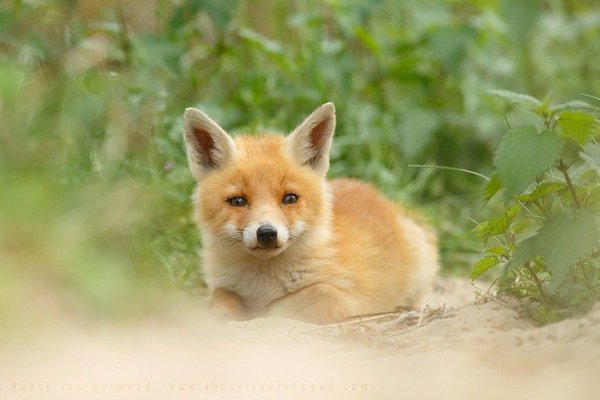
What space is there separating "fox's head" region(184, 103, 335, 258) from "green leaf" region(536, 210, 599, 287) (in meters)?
1.37

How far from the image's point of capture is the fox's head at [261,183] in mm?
4734

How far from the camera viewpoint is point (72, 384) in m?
3.55

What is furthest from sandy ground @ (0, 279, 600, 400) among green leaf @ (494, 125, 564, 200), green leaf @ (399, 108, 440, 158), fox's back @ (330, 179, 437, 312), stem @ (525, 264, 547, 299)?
green leaf @ (399, 108, 440, 158)

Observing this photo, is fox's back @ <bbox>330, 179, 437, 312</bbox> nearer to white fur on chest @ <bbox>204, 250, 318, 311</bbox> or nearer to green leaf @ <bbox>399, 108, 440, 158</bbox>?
white fur on chest @ <bbox>204, 250, 318, 311</bbox>

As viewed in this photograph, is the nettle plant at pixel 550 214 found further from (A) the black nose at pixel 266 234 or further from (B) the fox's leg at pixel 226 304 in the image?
(B) the fox's leg at pixel 226 304

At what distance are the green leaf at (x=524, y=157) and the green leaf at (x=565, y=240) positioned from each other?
0.29 meters

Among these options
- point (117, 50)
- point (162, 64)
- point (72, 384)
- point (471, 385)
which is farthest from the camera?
point (117, 50)

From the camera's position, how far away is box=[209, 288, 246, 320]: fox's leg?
194 inches

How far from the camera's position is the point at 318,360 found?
398cm

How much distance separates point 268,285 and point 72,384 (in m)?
1.70

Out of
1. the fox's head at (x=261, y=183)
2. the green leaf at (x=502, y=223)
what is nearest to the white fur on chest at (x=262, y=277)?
the fox's head at (x=261, y=183)

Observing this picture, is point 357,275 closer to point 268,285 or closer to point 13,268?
point 268,285

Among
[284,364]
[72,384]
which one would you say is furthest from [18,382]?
[284,364]

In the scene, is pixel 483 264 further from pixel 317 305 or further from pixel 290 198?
pixel 290 198
